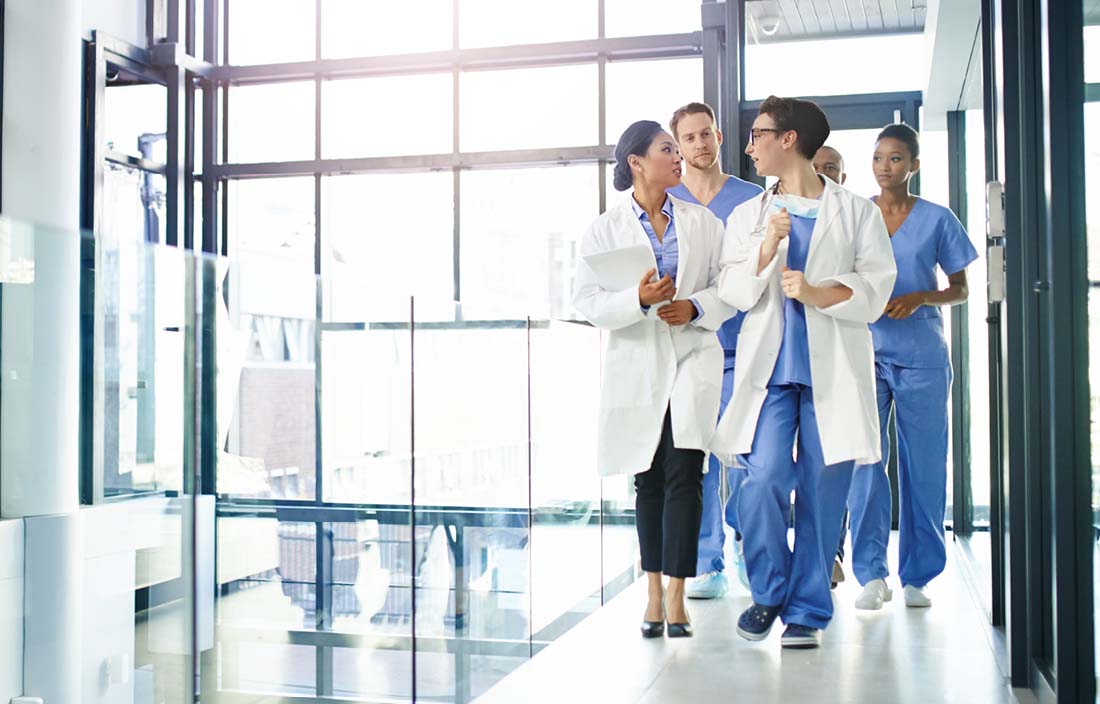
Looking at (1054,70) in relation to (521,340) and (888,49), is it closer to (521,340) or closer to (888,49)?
(521,340)

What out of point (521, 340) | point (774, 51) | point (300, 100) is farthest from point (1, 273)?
point (300, 100)

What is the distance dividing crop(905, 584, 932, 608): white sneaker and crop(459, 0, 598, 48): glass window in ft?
16.3

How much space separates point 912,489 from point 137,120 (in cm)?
596

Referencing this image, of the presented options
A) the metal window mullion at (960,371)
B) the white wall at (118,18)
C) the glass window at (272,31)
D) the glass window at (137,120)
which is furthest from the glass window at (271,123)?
the metal window mullion at (960,371)

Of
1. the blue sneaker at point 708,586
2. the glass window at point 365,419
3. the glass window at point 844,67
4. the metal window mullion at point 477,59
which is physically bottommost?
the blue sneaker at point 708,586

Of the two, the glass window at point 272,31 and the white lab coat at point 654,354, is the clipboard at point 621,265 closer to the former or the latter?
the white lab coat at point 654,354

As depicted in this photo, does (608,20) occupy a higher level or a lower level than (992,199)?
higher

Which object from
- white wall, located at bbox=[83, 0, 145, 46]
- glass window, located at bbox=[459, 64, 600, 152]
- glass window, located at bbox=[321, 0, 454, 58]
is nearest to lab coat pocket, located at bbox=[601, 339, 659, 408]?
glass window, located at bbox=[459, 64, 600, 152]

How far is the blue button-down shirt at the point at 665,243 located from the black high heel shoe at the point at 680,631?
0.84m

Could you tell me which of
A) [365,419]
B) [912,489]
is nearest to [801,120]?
[912,489]

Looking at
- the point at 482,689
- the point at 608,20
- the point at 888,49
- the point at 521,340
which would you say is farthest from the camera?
the point at 608,20

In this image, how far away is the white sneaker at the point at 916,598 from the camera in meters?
3.19

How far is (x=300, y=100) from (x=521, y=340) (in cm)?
516

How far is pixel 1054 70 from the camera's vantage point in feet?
5.80
